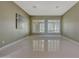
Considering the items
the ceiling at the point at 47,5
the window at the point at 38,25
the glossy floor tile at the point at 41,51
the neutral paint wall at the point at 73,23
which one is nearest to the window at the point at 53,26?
the window at the point at 38,25

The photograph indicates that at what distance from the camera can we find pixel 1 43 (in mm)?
6113

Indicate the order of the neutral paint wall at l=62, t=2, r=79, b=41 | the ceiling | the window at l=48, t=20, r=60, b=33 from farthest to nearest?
1. the window at l=48, t=20, r=60, b=33
2. the neutral paint wall at l=62, t=2, r=79, b=41
3. the ceiling

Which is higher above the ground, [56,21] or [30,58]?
[56,21]

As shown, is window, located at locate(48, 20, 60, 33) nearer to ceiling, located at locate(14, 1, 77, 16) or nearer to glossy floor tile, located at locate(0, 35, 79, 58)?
ceiling, located at locate(14, 1, 77, 16)

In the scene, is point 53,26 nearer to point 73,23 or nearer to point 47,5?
point 73,23

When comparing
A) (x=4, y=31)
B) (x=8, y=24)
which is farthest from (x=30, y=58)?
(x=8, y=24)

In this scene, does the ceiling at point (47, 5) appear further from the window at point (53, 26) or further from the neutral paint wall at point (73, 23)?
the window at point (53, 26)

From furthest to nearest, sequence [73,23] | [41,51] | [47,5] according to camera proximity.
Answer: [73,23]
[47,5]
[41,51]

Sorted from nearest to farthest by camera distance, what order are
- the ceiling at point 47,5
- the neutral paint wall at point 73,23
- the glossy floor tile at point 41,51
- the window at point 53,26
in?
1. the glossy floor tile at point 41,51
2. the ceiling at point 47,5
3. the neutral paint wall at point 73,23
4. the window at point 53,26

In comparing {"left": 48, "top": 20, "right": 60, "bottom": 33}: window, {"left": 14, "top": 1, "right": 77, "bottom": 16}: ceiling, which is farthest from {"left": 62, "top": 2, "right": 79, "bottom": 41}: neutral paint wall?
{"left": 48, "top": 20, "right": 60, "bottom": 33}: window

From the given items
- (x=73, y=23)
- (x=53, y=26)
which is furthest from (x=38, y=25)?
(x=73, y=23)

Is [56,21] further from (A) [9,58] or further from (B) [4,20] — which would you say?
(A) [9,58]

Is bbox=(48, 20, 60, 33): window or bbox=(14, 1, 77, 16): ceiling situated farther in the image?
bbox=(48, 20, 60, 33): window

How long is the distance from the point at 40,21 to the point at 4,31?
10.7 meters
